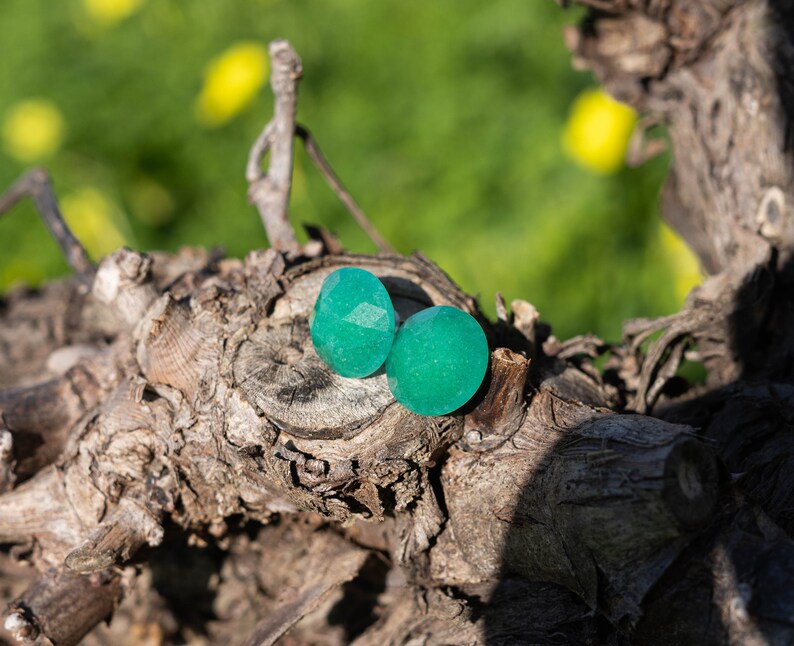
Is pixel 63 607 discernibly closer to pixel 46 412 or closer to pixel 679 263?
pixel 46 412

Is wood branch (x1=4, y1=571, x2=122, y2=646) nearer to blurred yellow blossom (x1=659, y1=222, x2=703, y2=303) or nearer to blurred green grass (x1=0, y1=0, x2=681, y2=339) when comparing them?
blurred green grass (x1=0, y1=0, x2=681, y2=339)

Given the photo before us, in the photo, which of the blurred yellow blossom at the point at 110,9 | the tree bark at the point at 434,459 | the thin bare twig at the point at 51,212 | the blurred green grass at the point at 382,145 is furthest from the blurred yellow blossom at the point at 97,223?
the tree bark at the point at 434,459

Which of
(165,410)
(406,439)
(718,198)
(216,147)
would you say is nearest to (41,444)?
(165,410)

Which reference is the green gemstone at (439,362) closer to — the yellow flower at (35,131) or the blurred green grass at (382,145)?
the blurred green grass at (382,145)

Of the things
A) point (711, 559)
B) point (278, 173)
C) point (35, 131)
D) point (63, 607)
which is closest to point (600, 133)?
point (278, 173)

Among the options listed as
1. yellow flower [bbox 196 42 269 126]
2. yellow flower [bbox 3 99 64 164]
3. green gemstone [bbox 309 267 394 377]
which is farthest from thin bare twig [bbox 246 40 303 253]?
yellow flower [bbox 3 99 64 164]

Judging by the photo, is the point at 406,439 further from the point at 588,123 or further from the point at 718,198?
the point at 588,123
